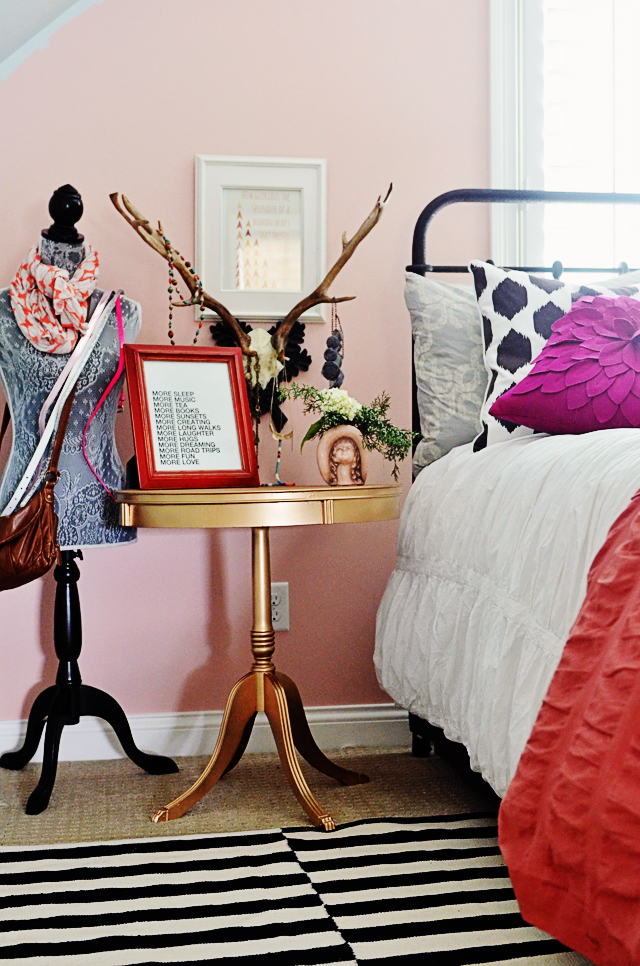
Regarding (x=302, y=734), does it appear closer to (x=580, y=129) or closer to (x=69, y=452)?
(x=69, y=452)

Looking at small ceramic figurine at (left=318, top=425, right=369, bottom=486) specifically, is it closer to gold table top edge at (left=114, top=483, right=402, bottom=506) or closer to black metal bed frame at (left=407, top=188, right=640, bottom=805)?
gold table top edge at (left=114, top=483, right=402, bottom=506)

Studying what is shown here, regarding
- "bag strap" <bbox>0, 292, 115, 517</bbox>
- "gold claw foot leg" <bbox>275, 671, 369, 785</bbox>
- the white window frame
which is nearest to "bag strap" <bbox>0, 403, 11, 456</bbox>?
"bag strap" <bbox>0, 292, 115, 517</bbox>

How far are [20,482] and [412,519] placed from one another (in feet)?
2.66

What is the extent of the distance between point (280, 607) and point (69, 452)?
0.67m

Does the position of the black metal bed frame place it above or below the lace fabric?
above

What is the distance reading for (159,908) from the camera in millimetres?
1300

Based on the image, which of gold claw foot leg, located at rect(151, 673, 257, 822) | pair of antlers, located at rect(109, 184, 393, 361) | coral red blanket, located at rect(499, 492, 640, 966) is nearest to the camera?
coral red blanket, located at rect(499, 492, 640, 966)

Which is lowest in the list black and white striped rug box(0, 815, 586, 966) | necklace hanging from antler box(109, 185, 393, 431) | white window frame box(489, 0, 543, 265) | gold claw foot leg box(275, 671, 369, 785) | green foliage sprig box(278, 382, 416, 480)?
black and white striped rug box(0, 815, 586, 966)

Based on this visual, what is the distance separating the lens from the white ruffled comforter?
46.7 inches

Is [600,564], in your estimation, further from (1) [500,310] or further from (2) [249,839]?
(1) [500,310]

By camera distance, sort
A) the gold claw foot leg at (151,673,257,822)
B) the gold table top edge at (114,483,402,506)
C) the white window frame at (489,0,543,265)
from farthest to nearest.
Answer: the white window frame at (489,0,543,265) → the gold claw foot leg at (151,673,257,822) → the gold table top edge at (114,483,402,506)

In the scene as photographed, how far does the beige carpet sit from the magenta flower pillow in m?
0.77

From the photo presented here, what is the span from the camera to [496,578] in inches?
56.8

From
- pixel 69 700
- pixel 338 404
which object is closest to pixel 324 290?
pixel 338 404
